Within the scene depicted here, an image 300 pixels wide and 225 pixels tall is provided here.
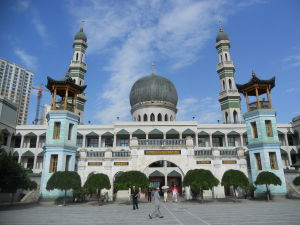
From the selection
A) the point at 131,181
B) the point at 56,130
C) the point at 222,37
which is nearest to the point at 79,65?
the point at 56,130

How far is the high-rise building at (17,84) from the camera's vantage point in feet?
383

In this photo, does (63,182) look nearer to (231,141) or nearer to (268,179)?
(268,179)

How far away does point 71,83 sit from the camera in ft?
88.6

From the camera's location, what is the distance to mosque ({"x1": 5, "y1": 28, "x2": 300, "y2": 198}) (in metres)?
25.3

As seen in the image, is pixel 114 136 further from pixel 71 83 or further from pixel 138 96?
pixel 71 83

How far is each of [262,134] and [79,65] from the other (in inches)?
1599

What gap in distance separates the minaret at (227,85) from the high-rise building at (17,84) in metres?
96.7

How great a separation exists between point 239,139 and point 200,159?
2312 centimetres

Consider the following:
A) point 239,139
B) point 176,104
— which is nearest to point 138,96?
point 176,104

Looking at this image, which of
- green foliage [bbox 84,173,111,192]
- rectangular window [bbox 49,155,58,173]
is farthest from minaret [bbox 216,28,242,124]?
rectangular window [bbox 49,155,58,173]

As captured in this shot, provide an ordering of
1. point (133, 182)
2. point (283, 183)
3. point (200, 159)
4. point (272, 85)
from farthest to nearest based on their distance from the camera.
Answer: point (272, 85), point (200, 159), point (283, 183), point (133, 182)

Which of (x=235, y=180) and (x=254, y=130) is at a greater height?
(x=254, y=130)

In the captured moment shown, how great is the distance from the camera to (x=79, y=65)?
52.7 metres

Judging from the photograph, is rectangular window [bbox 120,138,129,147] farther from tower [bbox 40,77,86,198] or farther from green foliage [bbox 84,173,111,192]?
green foliage [bbox 84,173,111,192]
